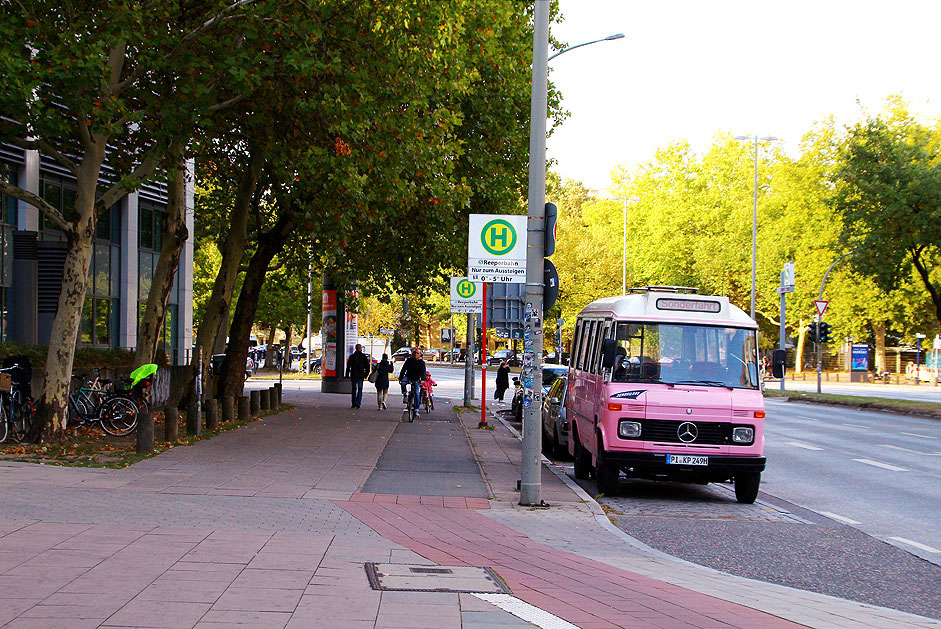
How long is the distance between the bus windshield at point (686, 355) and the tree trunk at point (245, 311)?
12.5 metres

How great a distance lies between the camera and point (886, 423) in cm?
2872

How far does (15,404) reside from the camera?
1512 cm

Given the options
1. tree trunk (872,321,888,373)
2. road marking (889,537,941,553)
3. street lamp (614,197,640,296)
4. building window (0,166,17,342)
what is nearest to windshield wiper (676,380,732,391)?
road marking (889,537,941,553)

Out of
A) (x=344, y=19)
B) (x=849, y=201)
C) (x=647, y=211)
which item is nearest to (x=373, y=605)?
(x=344, y=19)

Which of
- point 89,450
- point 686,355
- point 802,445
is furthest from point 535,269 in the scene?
point 802,445

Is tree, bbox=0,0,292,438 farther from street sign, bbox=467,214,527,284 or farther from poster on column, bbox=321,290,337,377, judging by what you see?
poster on column, bbox=321,290,337,377

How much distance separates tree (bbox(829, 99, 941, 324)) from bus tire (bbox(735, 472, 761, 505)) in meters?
23.1

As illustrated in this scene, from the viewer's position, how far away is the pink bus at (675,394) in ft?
41.4

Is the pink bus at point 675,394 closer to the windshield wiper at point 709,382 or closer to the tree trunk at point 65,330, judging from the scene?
the windshield wiper at point 709,382

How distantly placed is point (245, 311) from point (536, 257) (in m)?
14.0

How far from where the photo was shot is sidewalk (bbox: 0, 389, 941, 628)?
20.1 ft

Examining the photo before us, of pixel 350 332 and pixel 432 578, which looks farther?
pixel 350 332

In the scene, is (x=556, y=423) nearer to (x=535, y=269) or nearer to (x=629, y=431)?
(x=629, y=431)

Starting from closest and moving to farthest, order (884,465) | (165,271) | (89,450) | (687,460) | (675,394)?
(687,460) → (675,394) → (89,450) → (884,465) → (165,271)
